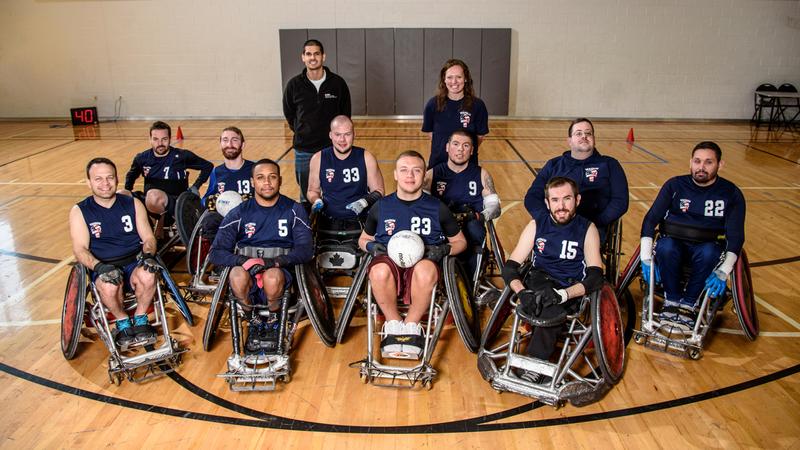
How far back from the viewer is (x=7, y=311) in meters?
4.66

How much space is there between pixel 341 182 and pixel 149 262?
1.58 m

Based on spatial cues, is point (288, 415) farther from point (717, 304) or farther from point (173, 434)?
point (717, 304)

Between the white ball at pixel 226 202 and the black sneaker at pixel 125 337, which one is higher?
the white ball at pixel 226 202

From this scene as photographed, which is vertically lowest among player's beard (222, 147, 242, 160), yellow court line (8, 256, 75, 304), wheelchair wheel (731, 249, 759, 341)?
yellow court line (8, 256, 75, 304)

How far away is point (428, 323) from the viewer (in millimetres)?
3648

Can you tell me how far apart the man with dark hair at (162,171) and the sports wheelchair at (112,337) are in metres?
1.56

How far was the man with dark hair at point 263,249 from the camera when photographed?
3.82 m

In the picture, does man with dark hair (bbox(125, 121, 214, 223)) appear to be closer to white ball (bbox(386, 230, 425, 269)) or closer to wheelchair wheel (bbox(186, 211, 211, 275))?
wheelchair wheel (bbox(186, 211, 211, 275))

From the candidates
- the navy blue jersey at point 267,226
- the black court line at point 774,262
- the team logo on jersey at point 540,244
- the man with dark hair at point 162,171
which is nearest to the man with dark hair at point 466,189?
the team logo on jersey at point 540,244

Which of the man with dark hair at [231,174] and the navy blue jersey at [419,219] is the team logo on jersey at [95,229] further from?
the navy blue jersey at [419,219]

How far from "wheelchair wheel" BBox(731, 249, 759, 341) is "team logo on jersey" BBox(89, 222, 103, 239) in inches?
160

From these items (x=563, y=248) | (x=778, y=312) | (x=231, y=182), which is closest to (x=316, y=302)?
(x=563, y=248)

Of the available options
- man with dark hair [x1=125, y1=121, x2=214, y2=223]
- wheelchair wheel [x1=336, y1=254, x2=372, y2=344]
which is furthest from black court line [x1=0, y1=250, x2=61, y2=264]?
wheelchair wheel [x1=336, y1=254, x2=372, y2=344]

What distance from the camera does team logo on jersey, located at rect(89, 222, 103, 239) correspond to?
402 cm
